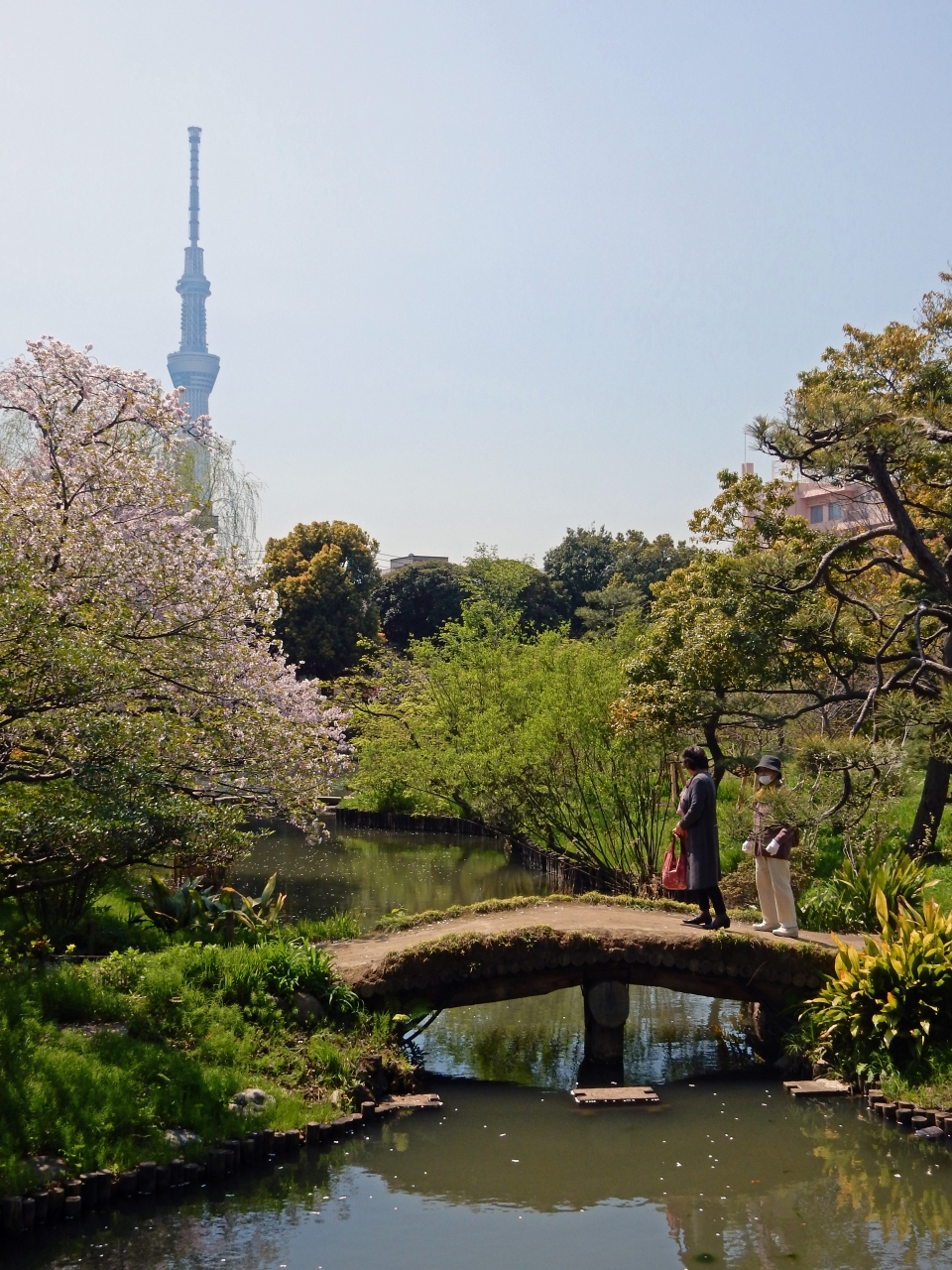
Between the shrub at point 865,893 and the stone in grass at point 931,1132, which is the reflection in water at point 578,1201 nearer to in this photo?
the stone in grass at point 931,1132

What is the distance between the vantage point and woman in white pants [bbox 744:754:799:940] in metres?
11.7

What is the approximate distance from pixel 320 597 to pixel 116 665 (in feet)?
114

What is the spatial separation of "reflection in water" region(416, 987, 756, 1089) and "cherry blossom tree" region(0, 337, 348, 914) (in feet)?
9.78

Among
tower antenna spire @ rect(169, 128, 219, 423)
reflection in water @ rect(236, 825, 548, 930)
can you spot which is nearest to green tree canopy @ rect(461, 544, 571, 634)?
reflection in water @ rect(236, 825, 548, 930)

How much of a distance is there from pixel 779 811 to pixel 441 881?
13048 mm

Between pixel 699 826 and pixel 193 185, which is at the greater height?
pixel 193 185

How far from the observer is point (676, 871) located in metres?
12.3

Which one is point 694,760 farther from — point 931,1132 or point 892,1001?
point 931,1132

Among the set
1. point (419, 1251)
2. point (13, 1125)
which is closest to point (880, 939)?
point (419, 1251)

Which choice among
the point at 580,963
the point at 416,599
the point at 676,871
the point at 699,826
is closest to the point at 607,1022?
the point at 580,963

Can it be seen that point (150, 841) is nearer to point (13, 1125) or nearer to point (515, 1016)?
point (13, 1125)

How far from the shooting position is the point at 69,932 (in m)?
11.6

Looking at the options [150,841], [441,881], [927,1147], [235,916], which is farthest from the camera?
[441,881]

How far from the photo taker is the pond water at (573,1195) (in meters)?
7.72
